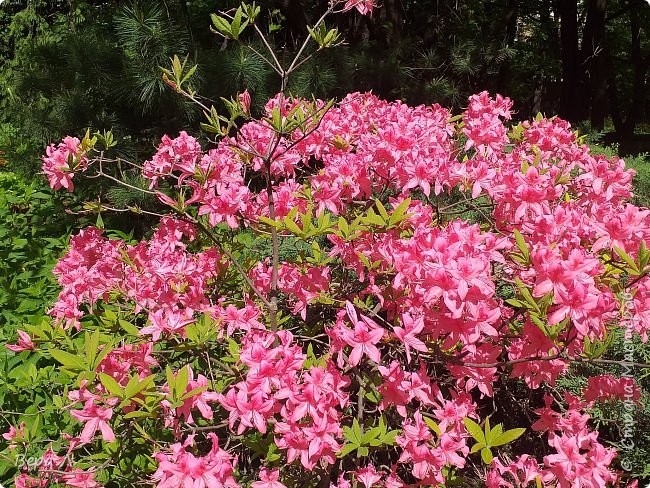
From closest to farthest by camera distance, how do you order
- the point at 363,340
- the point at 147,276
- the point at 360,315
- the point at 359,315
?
1. the point at 363,340
2. the point at 360,315
3. the point at 359,315
4. the point at 147,276

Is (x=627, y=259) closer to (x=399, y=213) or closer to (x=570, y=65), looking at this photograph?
(x=399, y=213)

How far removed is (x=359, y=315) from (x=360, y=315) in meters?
0.20

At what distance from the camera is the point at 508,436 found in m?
1.28

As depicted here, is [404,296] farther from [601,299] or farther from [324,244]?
[324,244]

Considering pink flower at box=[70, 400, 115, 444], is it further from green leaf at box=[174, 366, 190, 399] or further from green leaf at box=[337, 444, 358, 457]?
green leaf at box=[337, 444, 358, 457]

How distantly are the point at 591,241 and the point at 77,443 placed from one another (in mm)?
1559

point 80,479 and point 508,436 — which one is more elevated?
point 508,436

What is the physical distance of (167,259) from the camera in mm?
1765

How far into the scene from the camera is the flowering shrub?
128 cm

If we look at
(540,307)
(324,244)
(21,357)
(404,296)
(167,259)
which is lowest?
(21,357)

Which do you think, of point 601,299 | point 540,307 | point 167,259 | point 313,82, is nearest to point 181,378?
point 167,259

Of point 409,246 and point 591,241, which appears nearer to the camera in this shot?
point 409,246

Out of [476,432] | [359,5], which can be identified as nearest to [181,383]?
[476,432]

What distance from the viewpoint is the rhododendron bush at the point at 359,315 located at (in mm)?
1282
